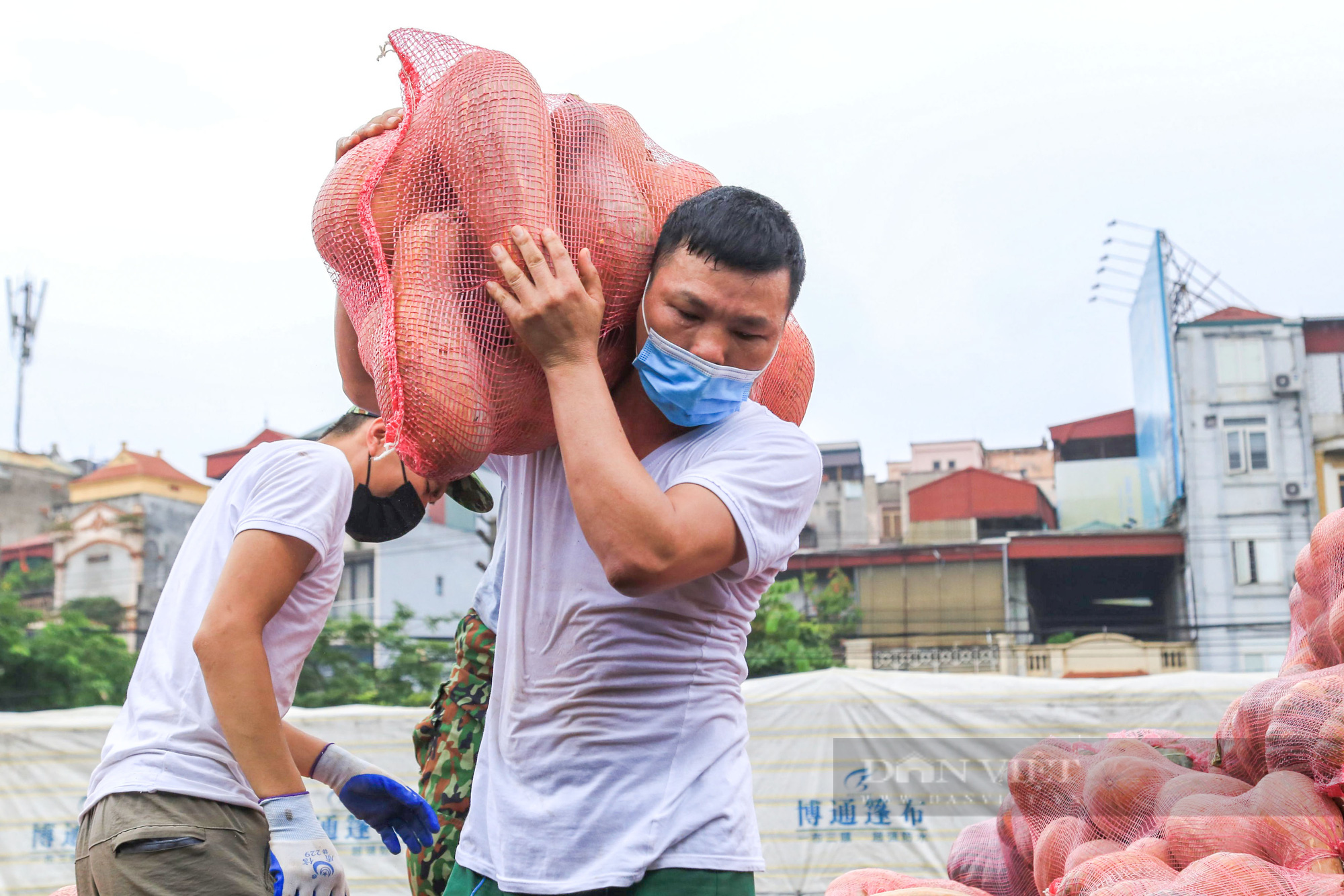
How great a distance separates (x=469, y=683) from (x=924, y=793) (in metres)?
6.59

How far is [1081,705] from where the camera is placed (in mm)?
8461

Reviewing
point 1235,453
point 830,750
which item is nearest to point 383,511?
point 830,750

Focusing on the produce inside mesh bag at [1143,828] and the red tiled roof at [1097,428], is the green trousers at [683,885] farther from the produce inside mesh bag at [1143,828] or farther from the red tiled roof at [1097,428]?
the red tiled roof at [1097,428]

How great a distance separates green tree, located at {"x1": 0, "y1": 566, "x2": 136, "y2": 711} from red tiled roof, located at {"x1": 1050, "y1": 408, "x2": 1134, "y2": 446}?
1123 inches

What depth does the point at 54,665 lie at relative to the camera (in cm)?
1670

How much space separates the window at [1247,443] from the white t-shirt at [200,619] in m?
29.3

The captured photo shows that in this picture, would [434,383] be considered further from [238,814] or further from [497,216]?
[238,814]

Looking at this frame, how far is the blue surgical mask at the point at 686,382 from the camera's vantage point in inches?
62.6

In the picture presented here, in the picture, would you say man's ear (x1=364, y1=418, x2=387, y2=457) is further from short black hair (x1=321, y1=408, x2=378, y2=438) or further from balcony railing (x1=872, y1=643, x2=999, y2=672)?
balcony railing (x1=872, y1=643, x2=999, y2=672)

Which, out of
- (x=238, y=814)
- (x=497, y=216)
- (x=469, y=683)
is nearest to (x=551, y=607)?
(x=497, y=216)

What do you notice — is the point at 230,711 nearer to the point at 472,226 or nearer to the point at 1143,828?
the point at 472,226

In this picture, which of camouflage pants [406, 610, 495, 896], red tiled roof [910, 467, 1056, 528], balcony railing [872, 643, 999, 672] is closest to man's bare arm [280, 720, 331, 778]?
camouflage pants [406, 610, 495, 896]

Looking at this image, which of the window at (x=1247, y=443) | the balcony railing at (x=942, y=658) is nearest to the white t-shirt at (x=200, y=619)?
the balcony railing at (x=942, y=658)

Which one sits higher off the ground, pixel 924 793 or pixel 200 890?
pixel 200 890
